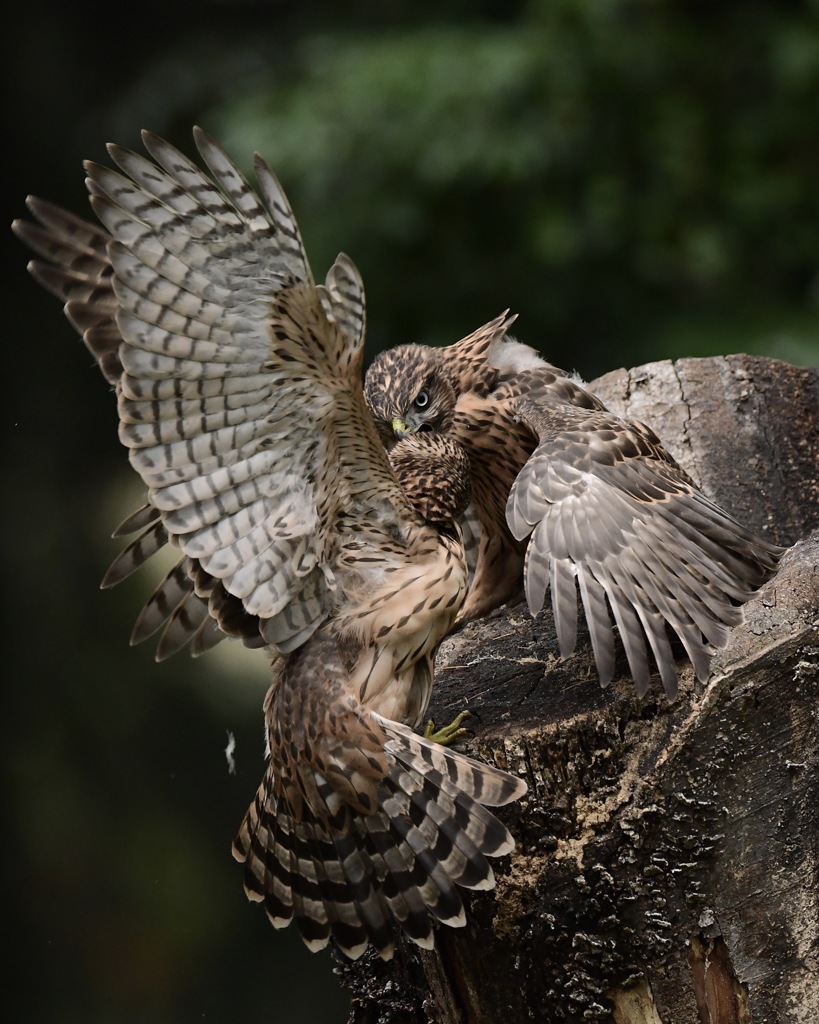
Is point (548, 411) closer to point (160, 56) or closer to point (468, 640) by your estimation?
point (468, 640)

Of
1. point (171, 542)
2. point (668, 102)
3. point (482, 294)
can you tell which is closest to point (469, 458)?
point (171, 542)

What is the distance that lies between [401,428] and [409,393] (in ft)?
0.38

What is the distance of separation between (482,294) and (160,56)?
8.75 feet

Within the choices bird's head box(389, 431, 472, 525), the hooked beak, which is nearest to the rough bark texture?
bird's head box(389, 431, 472, 525)

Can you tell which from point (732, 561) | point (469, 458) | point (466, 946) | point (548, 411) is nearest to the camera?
point (466, 946)

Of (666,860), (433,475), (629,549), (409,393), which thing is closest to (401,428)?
(409,393)

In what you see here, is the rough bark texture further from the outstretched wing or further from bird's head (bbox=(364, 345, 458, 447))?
bird's head (bbox=(364, 345, 458, 447))

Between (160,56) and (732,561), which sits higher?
(160,56)

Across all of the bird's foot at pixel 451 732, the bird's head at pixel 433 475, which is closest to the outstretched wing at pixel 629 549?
the bird's head at pixel 433 475

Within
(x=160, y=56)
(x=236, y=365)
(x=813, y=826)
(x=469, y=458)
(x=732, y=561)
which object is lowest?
(x=813, y=826)

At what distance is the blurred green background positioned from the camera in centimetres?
566

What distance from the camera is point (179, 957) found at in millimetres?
6266

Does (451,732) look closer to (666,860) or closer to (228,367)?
(666,860)

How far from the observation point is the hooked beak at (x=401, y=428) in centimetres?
379
